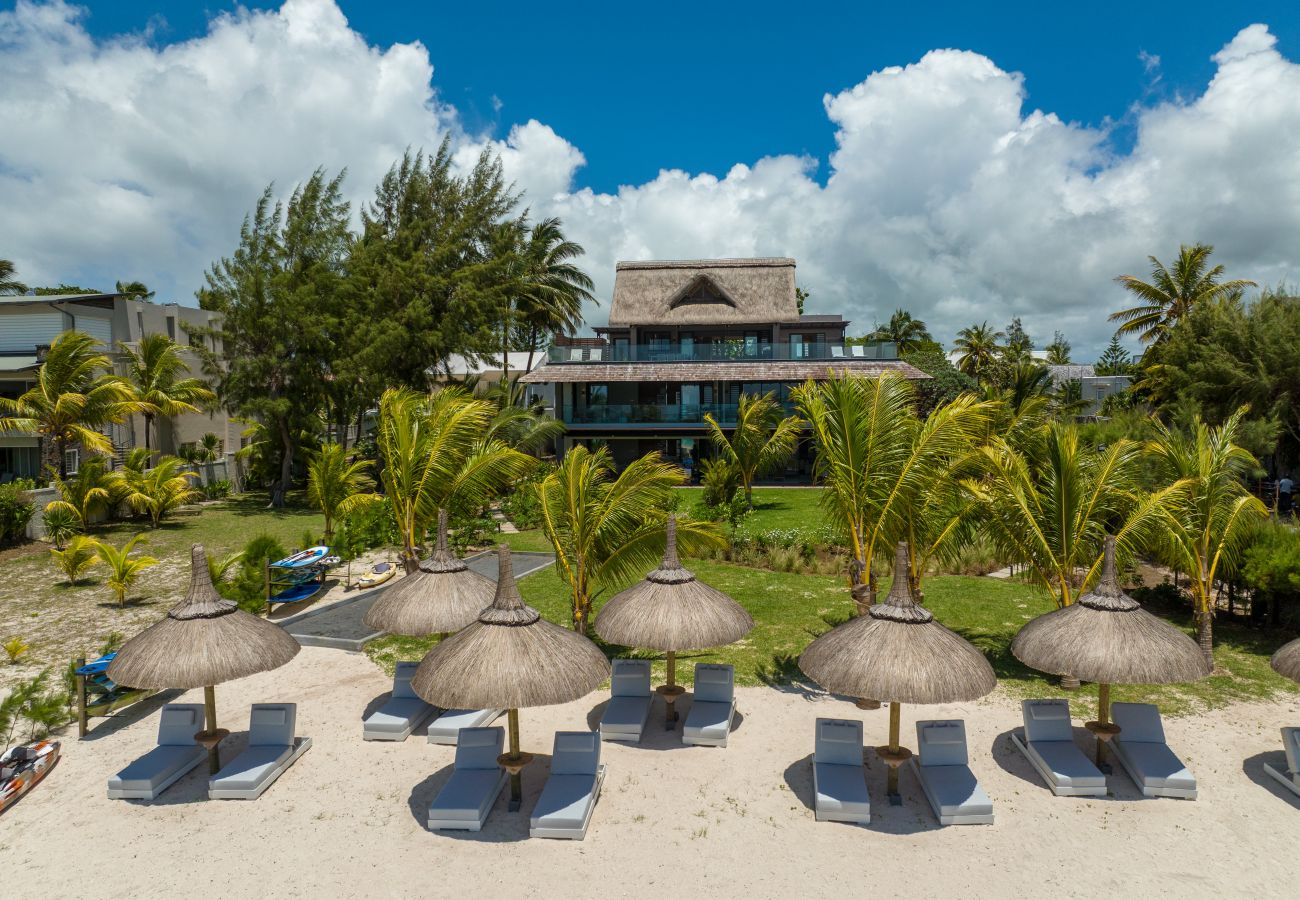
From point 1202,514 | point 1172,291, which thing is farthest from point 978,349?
point 1202,514

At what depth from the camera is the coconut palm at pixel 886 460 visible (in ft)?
32.5

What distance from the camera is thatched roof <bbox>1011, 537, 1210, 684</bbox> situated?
7.32 meters

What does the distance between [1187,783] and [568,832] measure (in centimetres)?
611

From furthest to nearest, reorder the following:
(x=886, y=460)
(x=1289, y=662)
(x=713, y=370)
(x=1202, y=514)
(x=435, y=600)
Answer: (x=713, y=370) → (x=1202, y=514) → (x=886, y=460) → (x=435, y=600) → (x=1289, y=662)

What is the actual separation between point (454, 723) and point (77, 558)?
11.6 metres

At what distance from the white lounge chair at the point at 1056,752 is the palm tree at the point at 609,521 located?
14.3 ft

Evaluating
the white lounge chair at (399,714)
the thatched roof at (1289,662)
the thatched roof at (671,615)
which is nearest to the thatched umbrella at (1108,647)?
the thatched roof at (1289,662)

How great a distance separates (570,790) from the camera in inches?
287

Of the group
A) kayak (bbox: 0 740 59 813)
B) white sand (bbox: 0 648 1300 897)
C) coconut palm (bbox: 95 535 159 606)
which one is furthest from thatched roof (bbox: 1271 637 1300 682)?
coconut palm (bbox: 95 535 159 606)

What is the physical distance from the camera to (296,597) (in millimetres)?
14383

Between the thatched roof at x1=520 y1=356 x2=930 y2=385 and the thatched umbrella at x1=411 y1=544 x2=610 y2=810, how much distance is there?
79.0 feet

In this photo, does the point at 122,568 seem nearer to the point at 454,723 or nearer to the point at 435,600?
the point at 435,600

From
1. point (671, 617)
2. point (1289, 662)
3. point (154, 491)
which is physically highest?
point (154, 491)

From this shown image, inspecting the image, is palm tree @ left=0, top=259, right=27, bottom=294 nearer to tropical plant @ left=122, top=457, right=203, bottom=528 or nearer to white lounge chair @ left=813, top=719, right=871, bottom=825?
tropical plant @ left=122, top=457, right=203, bottom=528
